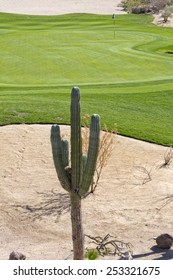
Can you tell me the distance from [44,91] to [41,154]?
596 centimetres

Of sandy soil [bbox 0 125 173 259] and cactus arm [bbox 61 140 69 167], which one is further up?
cactus arm [bbox 61 140 69 167]

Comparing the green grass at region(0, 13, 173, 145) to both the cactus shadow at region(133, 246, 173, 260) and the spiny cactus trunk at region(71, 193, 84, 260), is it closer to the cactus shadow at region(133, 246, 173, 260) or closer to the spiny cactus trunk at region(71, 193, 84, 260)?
the cactus shadow at region(133, 246, 173, 260)

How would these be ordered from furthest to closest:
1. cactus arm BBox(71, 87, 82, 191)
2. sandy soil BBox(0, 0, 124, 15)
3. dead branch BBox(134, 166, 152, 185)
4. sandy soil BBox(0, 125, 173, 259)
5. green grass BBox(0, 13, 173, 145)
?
sandy soil BBox(0, 0, 124, 15) → green grass BBox(0, 13, 173, 145) → dead branch BBox(134, 166, 152, 185) → sandy soil BBox(0, 125, 173, 259) → cactus arm BBox(71, 87, 82, 191)

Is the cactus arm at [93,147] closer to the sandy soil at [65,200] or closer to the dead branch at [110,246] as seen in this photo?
the dead branch at [110,246]

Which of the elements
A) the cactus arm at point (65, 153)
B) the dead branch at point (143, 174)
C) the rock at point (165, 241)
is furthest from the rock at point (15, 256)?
the dead branch at point (143, 174)

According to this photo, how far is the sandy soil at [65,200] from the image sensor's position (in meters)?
9.28

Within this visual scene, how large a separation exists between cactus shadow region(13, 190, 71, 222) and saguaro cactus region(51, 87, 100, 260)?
2052 mm

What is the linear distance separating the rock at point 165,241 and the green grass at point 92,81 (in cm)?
551

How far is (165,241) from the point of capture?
886cm

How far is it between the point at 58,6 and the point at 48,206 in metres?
59.8

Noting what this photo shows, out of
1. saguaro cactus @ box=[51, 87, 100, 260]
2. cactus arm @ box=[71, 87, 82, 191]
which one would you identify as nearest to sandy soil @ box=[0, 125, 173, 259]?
saguaro cactus @ box=[51, 87, 100, 260]

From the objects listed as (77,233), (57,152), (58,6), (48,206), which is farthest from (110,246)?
(58,6)

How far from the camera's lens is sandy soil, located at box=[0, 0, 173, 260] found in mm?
9281
